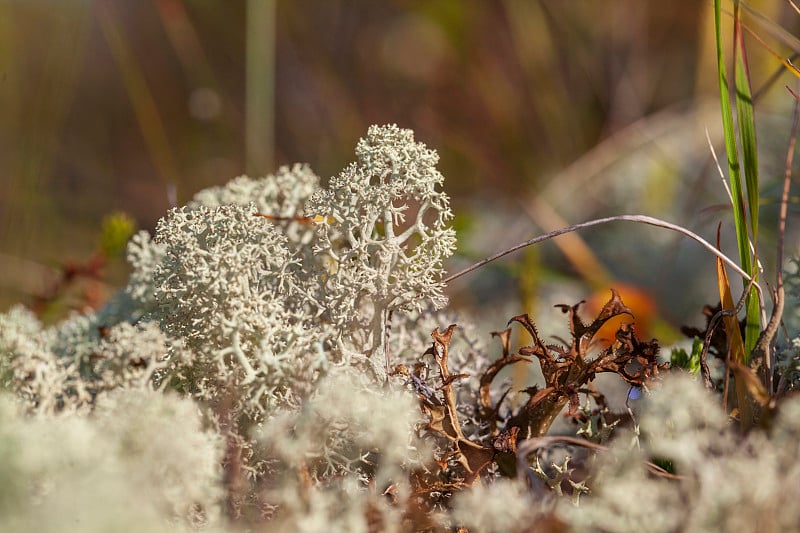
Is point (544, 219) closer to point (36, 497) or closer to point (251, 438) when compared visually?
point (251, 438)

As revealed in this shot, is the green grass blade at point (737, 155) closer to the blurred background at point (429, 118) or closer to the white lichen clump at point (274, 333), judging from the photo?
the blurred background at point (429, 118)

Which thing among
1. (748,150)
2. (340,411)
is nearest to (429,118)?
(748,150)

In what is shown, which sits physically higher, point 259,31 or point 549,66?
point 549,66

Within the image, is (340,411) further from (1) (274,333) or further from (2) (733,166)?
(2) (733,166)

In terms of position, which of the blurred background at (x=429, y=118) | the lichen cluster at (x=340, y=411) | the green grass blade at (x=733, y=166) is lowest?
the lichen cluster at (x=340, y=411)

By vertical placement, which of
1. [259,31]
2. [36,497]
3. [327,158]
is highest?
[327,158]

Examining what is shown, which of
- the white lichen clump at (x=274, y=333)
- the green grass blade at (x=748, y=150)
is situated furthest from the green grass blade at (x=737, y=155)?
the white lichen clump at (x=274, y=333)

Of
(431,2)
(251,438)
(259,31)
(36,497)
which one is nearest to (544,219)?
(259,31)

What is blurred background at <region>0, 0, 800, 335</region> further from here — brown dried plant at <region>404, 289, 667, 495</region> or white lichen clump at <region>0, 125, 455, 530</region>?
brown dried plant at <region>404, 289, 667, 495</region>

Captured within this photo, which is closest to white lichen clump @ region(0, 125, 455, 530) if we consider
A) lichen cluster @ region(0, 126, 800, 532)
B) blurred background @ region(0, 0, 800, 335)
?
lichen cluster @ region(0, 126, 800, 532)
